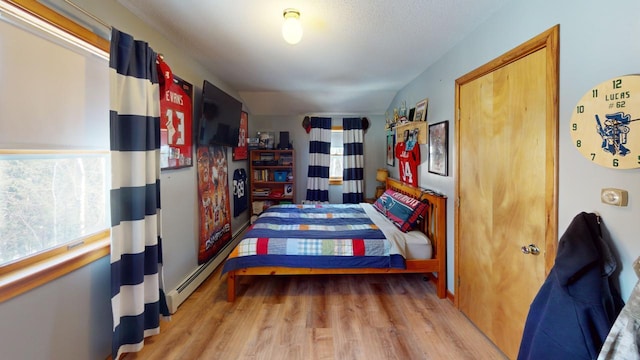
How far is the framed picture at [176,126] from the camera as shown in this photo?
230 cm

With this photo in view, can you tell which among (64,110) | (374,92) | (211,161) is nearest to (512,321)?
(64,110)

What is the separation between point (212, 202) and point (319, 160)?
95.6 inches

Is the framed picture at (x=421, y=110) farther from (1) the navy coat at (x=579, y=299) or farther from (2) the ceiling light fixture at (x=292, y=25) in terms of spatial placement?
(1) the navy coat at (x=579, y=299)

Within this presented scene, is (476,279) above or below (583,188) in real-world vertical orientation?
below

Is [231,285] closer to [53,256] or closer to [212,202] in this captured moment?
[212,202]

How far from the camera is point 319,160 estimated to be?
5258 mm

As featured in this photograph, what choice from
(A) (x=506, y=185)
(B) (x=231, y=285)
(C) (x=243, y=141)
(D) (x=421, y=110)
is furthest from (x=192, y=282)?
(D) (x=421, y=110)

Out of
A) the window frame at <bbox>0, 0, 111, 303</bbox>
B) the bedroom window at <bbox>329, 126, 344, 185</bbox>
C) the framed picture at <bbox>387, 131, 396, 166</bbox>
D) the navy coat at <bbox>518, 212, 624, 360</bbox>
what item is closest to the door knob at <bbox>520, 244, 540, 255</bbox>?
the navy coat at <bbox>518, 212, 624, 360</bbox>

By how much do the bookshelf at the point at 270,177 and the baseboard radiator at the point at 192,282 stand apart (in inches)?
63.1

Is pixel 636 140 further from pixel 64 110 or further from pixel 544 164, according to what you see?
pixel 64 110

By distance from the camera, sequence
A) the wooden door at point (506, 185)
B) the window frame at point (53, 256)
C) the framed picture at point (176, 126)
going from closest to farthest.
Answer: the window frame at point (53, 256) < the wooden door at point (506, 185) < the framed picture at point (176, 126)

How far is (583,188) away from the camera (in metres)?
1.29

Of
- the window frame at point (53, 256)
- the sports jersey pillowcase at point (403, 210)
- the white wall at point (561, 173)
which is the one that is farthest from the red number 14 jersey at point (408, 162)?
the window frame at point (53, 256)

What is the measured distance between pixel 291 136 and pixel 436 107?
120 inches
